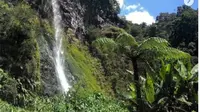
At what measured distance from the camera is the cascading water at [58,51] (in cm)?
2162

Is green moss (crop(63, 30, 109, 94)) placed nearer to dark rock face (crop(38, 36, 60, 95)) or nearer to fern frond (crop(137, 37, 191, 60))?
dark rock face (crop(38, 36, 60, 95))

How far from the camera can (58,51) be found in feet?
79.0

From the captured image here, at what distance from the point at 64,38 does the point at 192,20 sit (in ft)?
54.3

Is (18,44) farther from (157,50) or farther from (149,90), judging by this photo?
(149,90)

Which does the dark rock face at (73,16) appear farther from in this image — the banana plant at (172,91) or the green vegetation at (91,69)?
the banana plant at (172,91)

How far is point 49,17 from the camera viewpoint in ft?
88.3

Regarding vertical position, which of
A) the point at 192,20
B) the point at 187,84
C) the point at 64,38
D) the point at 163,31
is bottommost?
the point at 187,84

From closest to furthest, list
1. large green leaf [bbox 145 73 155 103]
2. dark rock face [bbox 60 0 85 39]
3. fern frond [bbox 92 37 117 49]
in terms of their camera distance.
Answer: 1. large green leaf [bbox 145 73 155 103]
2. fern frond [bbox 92 37 117 49]
3. dark rock face [bbox 60 0 85 39]

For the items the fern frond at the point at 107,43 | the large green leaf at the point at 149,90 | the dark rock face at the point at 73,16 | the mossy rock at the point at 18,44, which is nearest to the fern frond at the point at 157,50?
the fern frond at the point at 107,43

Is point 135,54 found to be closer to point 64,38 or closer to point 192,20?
point 64,38

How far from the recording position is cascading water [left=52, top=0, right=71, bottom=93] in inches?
851

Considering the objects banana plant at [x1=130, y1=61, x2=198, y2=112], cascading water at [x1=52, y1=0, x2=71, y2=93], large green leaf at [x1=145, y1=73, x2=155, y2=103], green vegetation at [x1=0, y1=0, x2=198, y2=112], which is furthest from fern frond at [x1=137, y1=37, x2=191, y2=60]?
cascading water at [x1=52, y1=0, x2=71, y2=93]

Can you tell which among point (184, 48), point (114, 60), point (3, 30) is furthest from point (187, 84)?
point (184, 48)

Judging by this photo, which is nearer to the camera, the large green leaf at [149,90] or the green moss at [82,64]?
the large green leaf at [149,90]
